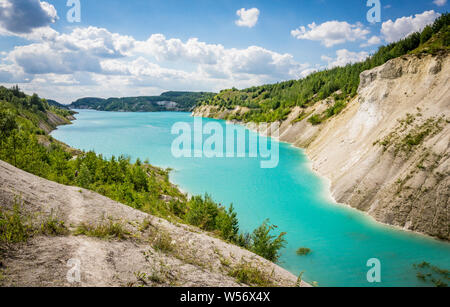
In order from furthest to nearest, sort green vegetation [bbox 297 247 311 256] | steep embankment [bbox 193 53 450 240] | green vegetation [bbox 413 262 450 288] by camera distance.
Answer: steep embankment [bbox 193 53 450 240] → green vegetation [bbox 297 247 311 256] → green vegetation [bbox 413 262 450 288]

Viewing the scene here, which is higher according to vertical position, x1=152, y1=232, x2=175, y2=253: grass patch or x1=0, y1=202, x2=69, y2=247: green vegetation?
x1=0, y1=202, x2=69, y2=247: green vegetation

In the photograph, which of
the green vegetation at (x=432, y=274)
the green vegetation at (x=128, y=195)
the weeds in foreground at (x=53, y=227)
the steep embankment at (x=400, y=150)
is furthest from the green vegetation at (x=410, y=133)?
the weeds in foreground at (x=53, y=227)

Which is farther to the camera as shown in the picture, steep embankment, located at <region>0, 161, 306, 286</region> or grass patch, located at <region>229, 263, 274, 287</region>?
grass patch, located at <region>229, 263, 274, 287</region>

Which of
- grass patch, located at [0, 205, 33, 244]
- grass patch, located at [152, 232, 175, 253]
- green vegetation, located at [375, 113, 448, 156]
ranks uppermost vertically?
green vegetation, located at [375, 113, 448, 156]

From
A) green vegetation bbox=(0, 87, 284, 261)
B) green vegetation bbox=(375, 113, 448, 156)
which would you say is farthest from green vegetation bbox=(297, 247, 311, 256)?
green vegetation bbox=(375, 113, 448, 156)

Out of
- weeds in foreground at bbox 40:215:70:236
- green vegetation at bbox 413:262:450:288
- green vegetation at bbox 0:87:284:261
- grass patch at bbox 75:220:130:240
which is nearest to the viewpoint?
weeds in foreground at bbox 40:215:70:236

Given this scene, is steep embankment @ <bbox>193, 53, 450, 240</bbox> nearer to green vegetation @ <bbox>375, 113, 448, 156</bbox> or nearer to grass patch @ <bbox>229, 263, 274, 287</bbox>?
green vegetation @ <bbox>375, 113, 448, 156</bbox>
